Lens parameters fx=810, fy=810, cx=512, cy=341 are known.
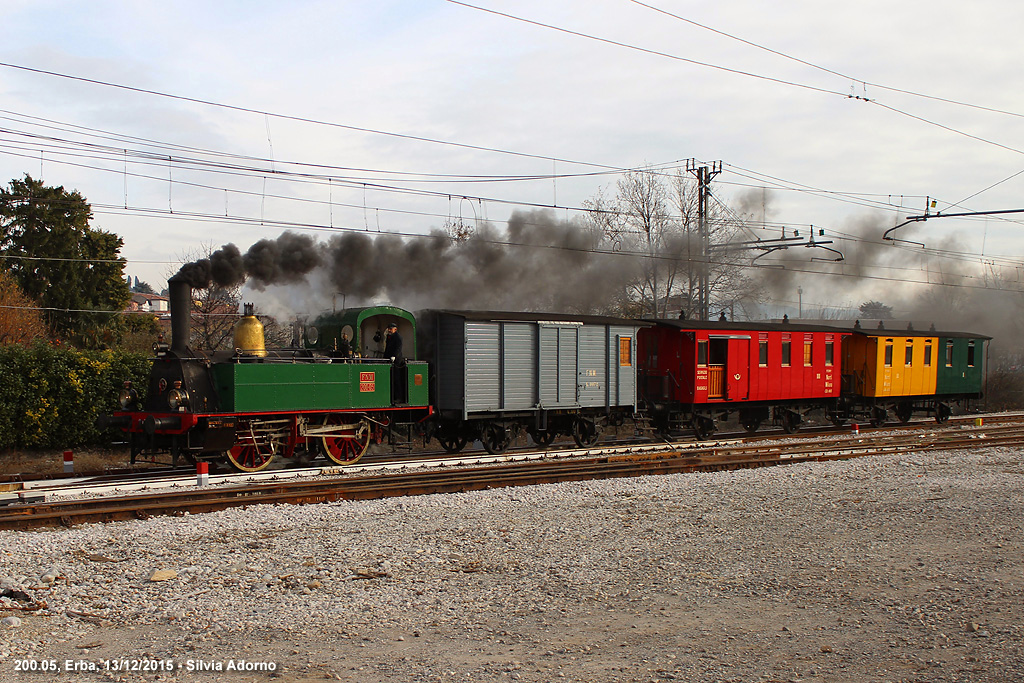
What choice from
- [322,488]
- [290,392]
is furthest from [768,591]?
[290,392]

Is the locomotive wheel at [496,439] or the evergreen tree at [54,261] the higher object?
the evergreen tree at [54,261]

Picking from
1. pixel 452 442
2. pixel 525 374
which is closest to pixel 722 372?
pixel 525 374

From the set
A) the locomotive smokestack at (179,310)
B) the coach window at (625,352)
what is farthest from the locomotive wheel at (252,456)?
the coach window at (625,352)

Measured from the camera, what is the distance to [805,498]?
11.1 metres

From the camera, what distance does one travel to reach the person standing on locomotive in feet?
49.0

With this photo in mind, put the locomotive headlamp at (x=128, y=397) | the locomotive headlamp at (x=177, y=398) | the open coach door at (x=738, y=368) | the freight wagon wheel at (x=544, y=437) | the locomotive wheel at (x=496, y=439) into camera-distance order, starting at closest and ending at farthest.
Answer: the locomotive headlamp at (x=177, y=398) → the locomotive headlamp at (x=128, y=397) → the locomotive wheel at (x=496, y=439) → the freight wagon wheel at (x=544, y=437) → the open coach door at (x=738, y=368)

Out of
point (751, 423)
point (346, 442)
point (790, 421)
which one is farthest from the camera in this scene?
point (790, 421)

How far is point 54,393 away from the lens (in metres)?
17.2

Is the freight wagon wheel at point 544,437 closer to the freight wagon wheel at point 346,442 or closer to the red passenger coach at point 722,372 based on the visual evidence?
the red passenger coach at point 722,372

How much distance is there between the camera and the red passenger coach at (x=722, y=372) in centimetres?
1978

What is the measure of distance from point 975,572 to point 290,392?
10.1 metres

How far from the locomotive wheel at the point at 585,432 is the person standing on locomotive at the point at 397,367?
4572mm

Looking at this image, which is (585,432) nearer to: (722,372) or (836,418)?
(722,372)

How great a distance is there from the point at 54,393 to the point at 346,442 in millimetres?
7205
